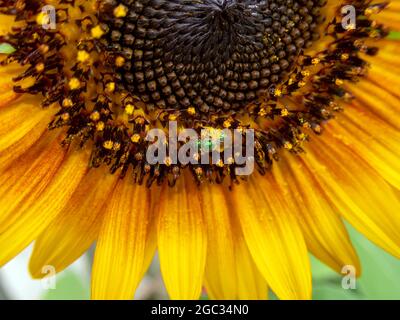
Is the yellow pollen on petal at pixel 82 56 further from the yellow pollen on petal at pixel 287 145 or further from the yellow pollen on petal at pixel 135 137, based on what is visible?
the yellow pollen on petal at pixel 287 145

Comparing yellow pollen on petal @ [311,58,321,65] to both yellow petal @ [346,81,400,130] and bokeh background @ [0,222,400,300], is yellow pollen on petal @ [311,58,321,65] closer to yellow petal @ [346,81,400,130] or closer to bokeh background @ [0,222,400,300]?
yellow petal @ [346,81,400,130]

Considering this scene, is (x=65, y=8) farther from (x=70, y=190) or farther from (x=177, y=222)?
(x=177, y=222)

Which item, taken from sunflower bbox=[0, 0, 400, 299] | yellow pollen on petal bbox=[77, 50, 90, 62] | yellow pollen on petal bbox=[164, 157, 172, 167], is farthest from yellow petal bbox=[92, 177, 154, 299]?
yellow pollen on petal bbox=[77, 50, 90, 62]

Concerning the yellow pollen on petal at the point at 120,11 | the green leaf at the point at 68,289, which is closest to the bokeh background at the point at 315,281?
the green leaf at the point at 68,289

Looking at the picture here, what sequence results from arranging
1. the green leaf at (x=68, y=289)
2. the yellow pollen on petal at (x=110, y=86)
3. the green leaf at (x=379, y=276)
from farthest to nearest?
the green leaf at (x=68, y=289) → the green leaf at (x=379, y=276) → the yellow pollen on petal at (x=110, y=86)

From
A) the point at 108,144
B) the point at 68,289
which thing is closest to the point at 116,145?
the point at 108,144
